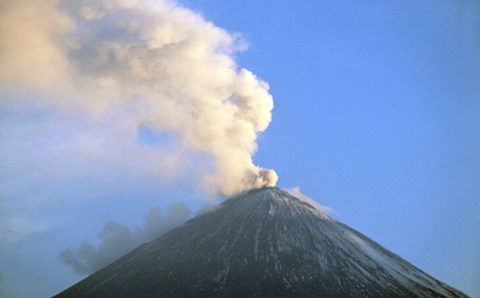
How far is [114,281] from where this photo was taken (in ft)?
148

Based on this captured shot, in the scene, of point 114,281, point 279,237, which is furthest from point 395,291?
point 114,281

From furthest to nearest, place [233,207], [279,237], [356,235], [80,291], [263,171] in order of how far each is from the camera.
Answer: [263,171] < [233,207] < [356,235] < [279,237] < [80,291]

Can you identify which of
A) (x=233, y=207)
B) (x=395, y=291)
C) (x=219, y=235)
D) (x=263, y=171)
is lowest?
(x=395, y=291)

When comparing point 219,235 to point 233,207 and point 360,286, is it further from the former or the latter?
point 360,286

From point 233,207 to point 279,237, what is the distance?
47.1 feet

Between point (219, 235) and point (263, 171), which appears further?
point (263, 171)

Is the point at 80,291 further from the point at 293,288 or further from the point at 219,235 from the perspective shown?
the point at 293,288

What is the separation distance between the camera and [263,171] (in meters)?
75.0

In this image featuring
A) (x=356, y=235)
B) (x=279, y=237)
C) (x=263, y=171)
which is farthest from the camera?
(x=263, y=171)

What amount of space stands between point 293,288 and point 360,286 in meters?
7.76

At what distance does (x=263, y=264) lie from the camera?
43188 millimetres

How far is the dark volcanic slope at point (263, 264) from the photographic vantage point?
39.6 metres

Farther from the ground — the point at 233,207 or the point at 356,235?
the point at 233,207

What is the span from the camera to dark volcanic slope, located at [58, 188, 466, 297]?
39562 mm
